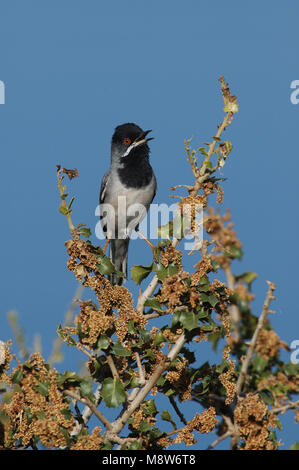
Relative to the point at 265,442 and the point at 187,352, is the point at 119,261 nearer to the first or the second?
the point at 187,352

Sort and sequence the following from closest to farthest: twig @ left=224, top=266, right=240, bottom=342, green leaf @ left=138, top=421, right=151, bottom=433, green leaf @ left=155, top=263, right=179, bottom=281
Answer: green leaf @ left=138, top=421, right=151, bottom=433
green leaf @ left=155, top=263, right=179, bottom=281
twig @ left=224, top=266, right=240, bottom=342

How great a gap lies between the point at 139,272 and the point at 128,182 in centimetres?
322

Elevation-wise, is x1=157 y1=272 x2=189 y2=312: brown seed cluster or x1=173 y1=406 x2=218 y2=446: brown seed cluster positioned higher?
x1=157 y1=272 x2=189 y2=312: brown seed cluster

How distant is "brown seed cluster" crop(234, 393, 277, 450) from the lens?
4371mm

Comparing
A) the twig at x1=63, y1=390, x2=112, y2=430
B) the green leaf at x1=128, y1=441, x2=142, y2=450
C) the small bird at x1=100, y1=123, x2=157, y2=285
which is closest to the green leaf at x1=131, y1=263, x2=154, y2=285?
the twig at x1=63, y1=390, x2=112, y2=430

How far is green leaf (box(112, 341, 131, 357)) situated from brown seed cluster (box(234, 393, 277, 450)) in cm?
86

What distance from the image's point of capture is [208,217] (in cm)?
470

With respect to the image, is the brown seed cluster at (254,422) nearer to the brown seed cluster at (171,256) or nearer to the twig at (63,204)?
the brown seed cluster at (171,256)

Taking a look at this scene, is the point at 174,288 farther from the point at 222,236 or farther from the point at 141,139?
the point at 141,139

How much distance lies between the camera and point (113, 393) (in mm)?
4434

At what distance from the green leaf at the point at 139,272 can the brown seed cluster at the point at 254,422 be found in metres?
1.30

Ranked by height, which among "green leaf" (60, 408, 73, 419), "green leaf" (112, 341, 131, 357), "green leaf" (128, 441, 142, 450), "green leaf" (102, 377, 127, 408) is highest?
"green leaf" (112, 341, 131, 357)

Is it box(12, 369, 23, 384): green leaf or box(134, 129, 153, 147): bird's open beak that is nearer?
box(12, 369, 23, 384): green leaf

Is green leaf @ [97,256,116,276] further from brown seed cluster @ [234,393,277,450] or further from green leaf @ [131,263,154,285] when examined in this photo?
brown seed cluster @ [234,393,277,450]
